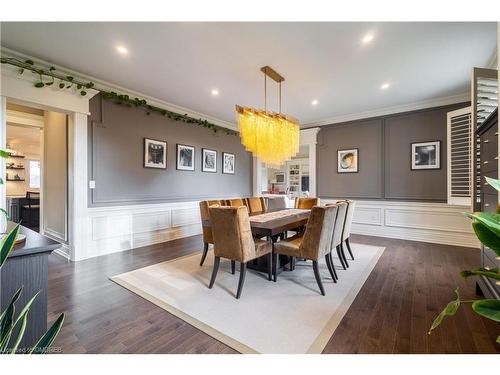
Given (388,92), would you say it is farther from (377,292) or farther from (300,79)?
(377,292)

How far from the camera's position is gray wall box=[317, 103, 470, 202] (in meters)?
4.21

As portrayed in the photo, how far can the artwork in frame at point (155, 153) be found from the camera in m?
4.02

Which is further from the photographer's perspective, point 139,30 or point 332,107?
point 332,107

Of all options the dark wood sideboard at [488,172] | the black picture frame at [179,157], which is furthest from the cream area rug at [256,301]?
the black picture frame at [179,157]

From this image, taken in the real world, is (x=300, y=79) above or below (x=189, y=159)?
above

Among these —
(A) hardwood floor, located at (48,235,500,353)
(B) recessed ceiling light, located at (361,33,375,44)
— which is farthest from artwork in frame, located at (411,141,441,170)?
(B) recessed ceiling light, located at (361,33,375,44)

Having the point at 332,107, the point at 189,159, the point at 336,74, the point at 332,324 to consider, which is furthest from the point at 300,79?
the point at 332,324

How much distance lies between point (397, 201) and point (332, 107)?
2278mm

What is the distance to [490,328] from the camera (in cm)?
169

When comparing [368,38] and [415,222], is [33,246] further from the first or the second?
[415,222]

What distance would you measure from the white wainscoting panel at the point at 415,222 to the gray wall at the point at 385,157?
0.58 feet

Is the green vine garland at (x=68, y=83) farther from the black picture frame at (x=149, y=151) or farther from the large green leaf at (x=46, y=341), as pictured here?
the large green leaf at (x=46, y=341)

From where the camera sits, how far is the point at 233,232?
7.28ft

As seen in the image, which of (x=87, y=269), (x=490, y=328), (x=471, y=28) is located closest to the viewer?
(x=490, y=328)
